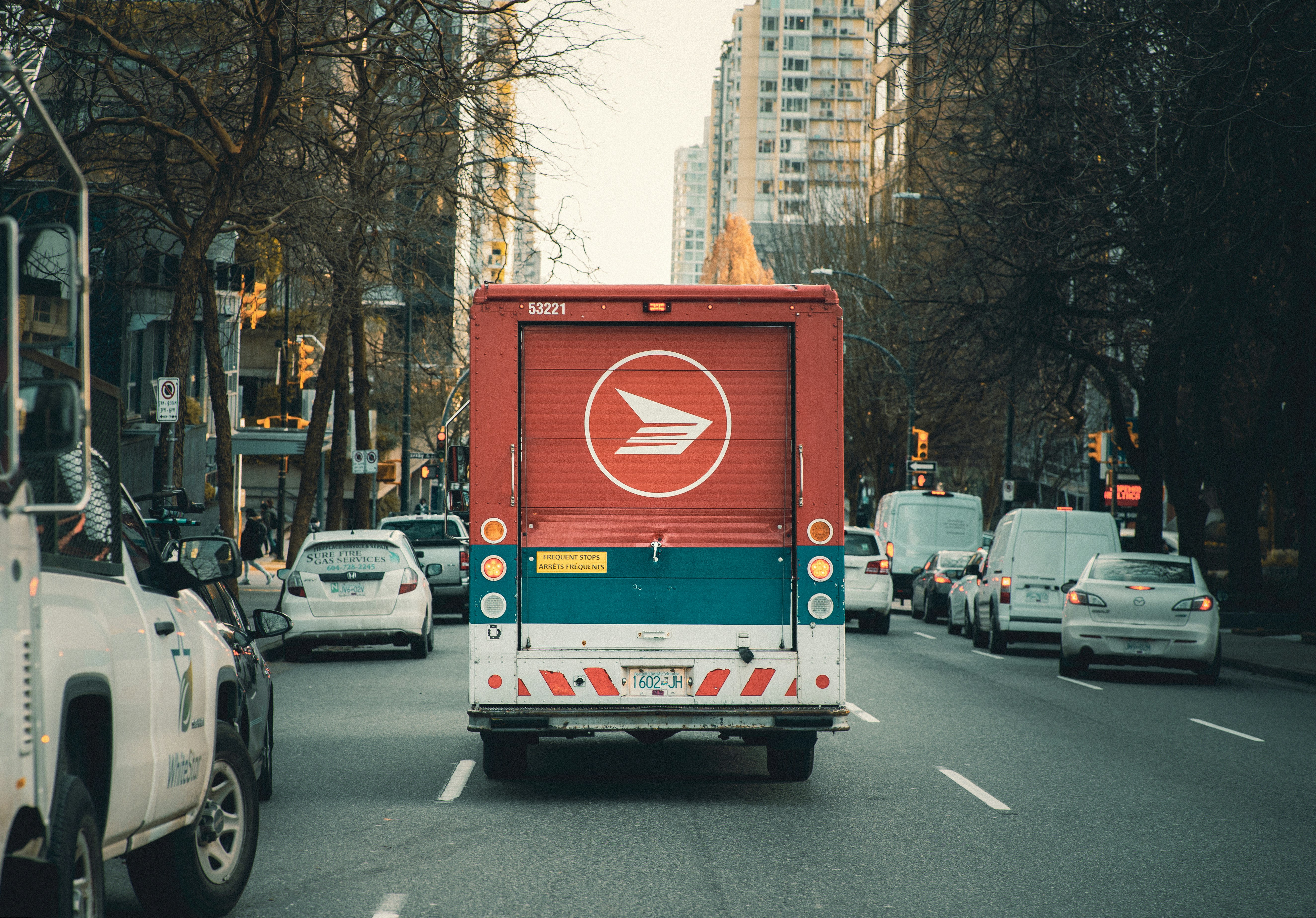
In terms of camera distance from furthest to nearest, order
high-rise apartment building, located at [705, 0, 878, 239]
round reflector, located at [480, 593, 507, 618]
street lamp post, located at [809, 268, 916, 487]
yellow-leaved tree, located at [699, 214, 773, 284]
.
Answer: high-rise apartment building, located at [705, 0, 878, 239] < yellow-leaved tree, located at [699, 214, 773, 284] < street lamp post, located at [809, 268, 916, 487] < round reflector, located at [480, 593, 507, 618]

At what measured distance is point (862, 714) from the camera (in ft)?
48.6

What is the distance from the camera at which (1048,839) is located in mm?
8758

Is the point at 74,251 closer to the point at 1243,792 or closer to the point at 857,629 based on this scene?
the point at 1243,792

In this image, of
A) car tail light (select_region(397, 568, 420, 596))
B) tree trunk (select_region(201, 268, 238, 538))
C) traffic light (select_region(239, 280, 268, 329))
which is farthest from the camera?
traffic light (select_region(239, 280, 268, 329))

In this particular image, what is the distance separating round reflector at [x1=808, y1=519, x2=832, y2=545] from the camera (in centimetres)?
977

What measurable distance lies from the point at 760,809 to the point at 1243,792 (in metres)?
3.67

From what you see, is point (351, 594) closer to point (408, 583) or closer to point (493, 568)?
point (408, 583)

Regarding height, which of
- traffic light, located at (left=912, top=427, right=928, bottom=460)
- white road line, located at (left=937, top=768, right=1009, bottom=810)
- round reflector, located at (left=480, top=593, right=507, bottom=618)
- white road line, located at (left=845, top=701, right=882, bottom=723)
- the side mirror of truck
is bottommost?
white road line, located at (left=845, top=701, right=882, bottom=723)

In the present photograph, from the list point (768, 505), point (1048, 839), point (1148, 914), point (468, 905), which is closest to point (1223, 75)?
point (768, 505)

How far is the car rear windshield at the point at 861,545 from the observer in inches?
1069

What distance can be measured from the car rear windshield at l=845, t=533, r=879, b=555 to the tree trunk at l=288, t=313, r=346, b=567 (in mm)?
10786

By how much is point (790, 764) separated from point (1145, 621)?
9.90m

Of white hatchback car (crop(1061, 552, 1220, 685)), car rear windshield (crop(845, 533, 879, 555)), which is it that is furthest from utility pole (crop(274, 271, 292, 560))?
white hatchback car (crop(1061, 552, 1220, 685))

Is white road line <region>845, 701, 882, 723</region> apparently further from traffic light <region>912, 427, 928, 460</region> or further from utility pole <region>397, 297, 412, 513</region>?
traffic light <region>912, 427, 928, 460</region>
